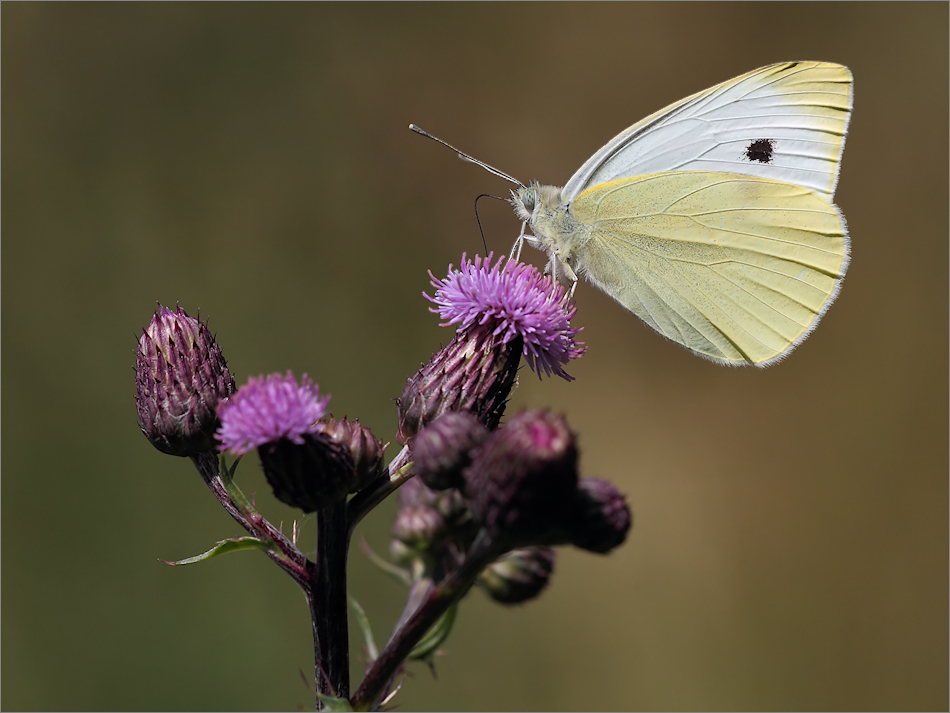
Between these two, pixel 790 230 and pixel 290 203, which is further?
pixel 290 203

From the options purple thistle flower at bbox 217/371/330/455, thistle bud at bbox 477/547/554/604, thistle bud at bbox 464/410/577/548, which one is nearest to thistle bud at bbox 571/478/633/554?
thistle bud at bbox 464/410/577/548

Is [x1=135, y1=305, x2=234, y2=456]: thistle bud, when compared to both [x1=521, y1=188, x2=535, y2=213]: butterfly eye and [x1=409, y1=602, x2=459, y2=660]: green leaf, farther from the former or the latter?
[x1=521, y1=188, x2=535, y2=213]: butterfly eye

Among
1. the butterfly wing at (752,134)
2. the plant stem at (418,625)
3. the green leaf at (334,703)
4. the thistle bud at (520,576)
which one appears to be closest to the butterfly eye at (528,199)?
the butterfly wing at (752,134)

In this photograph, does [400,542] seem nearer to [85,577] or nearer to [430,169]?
[85,577]

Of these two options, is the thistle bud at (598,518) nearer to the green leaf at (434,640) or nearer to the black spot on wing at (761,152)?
the green leaf at (434,640)

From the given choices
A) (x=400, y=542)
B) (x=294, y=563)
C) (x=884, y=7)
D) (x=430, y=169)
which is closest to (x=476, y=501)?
(x=294, y=563)

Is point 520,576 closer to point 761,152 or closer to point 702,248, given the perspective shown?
point 702,248
